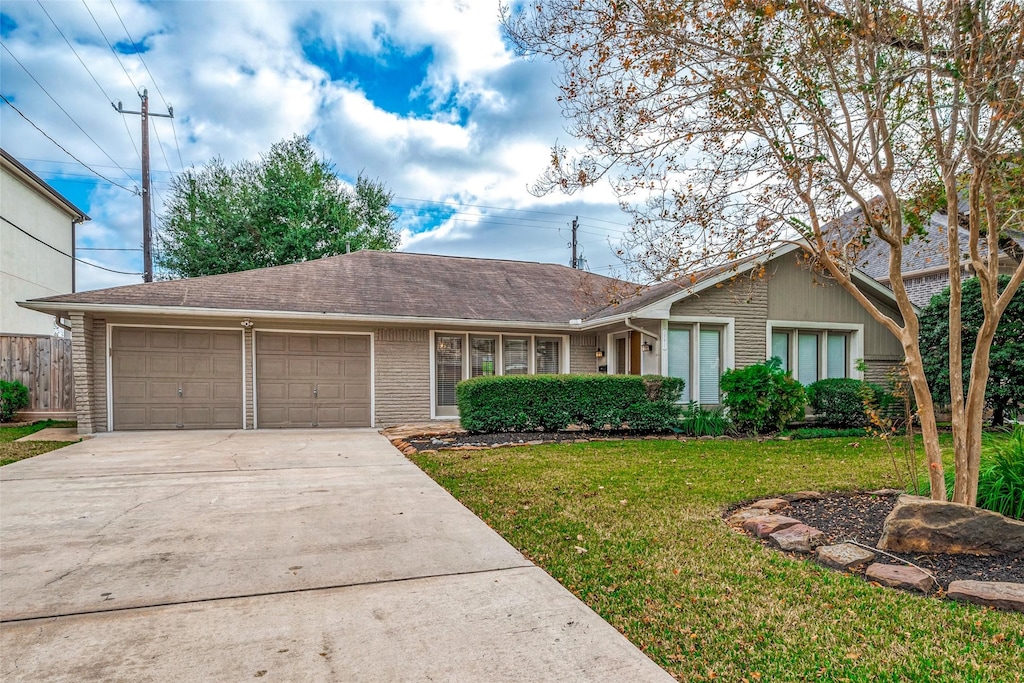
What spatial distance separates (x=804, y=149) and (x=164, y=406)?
11861mm

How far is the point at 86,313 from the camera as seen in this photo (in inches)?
404

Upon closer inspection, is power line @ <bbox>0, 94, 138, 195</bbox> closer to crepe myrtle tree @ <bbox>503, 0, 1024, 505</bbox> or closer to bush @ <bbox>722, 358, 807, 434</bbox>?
crepe myrtle tree @ <bbox>503, 0, 1024, 505</bbox>

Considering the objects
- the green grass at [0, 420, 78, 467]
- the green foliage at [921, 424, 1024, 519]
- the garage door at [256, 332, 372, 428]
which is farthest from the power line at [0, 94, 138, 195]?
the green foliage at [921, 424, 1024, 519]

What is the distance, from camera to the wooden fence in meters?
12.5

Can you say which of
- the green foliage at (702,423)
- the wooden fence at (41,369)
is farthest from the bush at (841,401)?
the wooden fence at (41,369)

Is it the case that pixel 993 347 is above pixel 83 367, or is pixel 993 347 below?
above

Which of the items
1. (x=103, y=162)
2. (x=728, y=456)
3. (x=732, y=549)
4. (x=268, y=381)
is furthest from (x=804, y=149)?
(x=103, y=162)

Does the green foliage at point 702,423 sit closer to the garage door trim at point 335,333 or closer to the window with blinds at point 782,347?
the window with blinds at point 782,347

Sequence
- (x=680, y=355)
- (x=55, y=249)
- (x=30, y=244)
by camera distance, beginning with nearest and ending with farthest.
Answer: (x=680, y=355)
(x=30, y=244)
(x=55, y=249)

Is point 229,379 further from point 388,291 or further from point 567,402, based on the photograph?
point 567,402

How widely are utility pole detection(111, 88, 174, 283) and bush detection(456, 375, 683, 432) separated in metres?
12.6

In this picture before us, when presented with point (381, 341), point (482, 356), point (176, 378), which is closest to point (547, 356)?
point (482, 356)

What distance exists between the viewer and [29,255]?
1678cm

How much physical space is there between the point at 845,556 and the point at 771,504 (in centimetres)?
140
